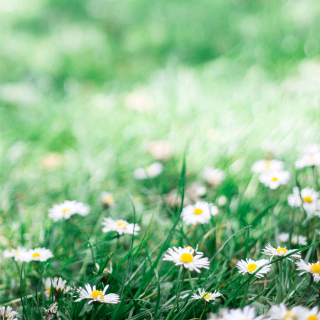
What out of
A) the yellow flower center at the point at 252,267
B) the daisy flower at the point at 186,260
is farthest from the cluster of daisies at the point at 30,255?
the yellow flower center at the point at 252,267

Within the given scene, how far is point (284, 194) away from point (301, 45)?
5.02 feet

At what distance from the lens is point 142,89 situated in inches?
87.4

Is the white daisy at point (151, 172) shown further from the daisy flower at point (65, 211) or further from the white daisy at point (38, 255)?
the white daisy at point (38, 255)

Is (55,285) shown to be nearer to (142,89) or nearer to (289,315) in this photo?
(289,315)

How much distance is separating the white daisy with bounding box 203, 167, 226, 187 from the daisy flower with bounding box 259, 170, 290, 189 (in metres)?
0.25

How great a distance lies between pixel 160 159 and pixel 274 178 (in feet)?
2.07

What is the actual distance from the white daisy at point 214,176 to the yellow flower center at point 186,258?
614mm

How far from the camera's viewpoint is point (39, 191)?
149cm

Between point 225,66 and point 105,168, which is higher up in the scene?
point 225,66

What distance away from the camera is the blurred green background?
1559mm

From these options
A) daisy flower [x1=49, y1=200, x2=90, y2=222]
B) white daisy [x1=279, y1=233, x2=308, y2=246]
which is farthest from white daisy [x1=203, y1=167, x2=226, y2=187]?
daisy flower [x1=49, y1=200, x2=90, y2=222]

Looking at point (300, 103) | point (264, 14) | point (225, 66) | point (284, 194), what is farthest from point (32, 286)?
point (264, 14)

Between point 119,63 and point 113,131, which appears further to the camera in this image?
point 119,63

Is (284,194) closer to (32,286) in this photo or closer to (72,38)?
(32,286)
